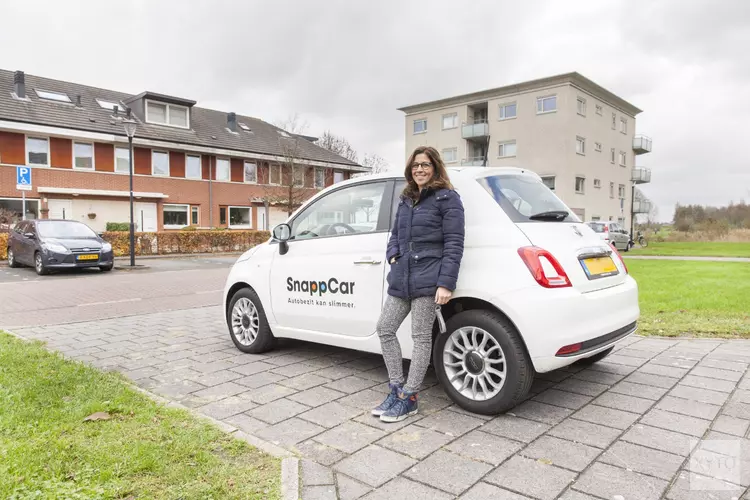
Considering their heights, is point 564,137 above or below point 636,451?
above

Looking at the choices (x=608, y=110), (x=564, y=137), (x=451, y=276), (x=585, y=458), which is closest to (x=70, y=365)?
(x=451, y=276)

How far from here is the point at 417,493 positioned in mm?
2596

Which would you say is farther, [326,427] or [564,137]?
[564,137]

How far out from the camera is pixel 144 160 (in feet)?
94.7

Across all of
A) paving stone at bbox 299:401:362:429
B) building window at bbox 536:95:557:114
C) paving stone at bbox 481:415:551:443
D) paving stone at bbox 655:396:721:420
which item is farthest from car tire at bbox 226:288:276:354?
building window at bbox 536:95:557:114

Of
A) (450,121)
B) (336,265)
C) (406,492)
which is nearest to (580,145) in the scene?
(450,121)

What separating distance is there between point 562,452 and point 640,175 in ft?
170

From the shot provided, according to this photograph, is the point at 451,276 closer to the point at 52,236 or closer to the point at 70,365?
the point at 70,365

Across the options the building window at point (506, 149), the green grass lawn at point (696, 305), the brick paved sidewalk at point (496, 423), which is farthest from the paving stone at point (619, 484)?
the building window at point (506, 149)

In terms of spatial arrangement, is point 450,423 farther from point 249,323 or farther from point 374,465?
point 249,323

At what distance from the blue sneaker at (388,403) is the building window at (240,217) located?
102 ft

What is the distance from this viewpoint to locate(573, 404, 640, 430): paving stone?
3.46m

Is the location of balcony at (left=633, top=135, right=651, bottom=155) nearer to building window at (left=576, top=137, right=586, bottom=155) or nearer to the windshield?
building window at (left=576, top=137, right=586, bottom=155)

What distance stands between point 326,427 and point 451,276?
4.32ft
